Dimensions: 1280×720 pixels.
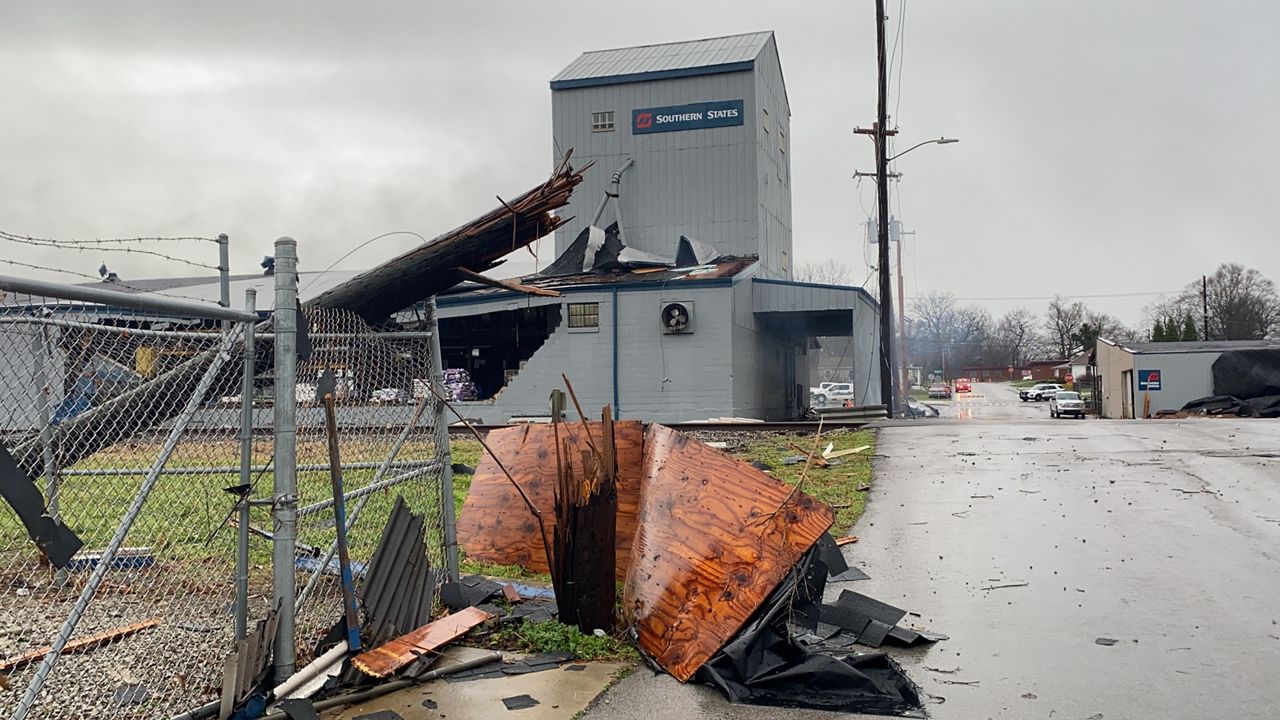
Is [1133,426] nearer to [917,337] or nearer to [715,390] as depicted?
[715,390]

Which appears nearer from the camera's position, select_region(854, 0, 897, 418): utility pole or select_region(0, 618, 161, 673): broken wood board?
select_region(0, 618, 161, 673): broken wood board

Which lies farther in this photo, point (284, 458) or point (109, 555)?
point (284, 458)

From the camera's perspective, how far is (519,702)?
4.73 m

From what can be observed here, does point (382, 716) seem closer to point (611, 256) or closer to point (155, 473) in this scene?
point (155, 473)

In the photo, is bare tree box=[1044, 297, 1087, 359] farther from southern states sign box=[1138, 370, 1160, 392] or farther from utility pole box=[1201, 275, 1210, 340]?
southern states sign box=[1138, 370, 1160, 392]

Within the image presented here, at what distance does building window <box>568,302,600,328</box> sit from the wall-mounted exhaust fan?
220 centimetres

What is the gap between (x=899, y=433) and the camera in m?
19.4

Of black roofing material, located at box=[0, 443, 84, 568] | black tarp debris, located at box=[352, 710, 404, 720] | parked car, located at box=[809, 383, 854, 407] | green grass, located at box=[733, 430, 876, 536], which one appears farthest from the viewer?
parked car, located at box=[809, 383, 854, 407]

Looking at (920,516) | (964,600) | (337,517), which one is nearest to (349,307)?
(337,517)

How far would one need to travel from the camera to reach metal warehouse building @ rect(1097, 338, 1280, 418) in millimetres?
33562

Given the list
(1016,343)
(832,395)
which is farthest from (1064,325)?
(832,395)

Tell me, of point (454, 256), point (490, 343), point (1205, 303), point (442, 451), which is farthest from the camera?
point (1205, 303)

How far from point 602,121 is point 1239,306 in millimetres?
62599

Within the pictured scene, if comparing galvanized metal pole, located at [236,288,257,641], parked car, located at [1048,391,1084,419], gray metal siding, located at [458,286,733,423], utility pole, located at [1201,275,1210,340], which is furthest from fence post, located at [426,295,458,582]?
utility pole, located at [1201,275,1210,340]
